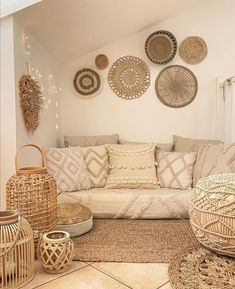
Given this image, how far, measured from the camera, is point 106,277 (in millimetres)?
1488

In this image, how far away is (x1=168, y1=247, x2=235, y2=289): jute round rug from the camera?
140 cm

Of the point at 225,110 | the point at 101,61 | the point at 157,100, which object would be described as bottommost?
the point at 225,110

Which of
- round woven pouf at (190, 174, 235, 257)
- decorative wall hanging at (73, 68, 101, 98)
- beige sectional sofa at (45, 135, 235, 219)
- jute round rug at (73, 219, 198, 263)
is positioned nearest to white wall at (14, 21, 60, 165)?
decorative wall hanging at (73, 68, 101, 98)

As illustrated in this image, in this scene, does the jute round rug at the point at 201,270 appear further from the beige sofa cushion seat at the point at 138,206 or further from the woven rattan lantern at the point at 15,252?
the woven rattan lantern at the point at 15,252

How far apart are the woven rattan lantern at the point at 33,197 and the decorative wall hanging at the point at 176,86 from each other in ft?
6.75

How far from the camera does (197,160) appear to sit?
2777 millimetres

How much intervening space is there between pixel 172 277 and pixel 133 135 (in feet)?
7.15

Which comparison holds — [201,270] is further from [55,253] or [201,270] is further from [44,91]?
[44,91]

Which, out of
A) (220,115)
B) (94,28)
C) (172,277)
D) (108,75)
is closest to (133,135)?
(108,75)

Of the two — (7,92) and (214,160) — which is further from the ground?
(7,92)

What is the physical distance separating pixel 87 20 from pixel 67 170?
55.1 inches

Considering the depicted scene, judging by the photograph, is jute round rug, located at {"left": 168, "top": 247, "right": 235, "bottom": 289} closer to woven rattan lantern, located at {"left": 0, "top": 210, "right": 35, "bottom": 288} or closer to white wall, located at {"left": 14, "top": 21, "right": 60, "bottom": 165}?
woven rattan lantern, located at {"left": 0, "top": 210, "right": 35, "bottom": 288}

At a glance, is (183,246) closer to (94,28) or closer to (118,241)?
(118,241)

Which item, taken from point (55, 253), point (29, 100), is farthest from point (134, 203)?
point (29, 100)
